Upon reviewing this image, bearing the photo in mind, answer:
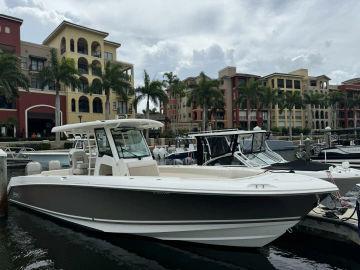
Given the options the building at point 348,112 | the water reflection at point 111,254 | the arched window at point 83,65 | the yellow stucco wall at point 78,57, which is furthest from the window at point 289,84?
the water reflection at point 111,254

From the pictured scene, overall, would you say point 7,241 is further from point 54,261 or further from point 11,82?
point 11,82

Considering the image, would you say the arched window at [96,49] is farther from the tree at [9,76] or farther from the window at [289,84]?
the window at [289,84]

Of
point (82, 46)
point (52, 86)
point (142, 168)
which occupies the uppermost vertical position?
point (82, 46)

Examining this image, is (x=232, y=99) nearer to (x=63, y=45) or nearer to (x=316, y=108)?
(x=316, y=108)

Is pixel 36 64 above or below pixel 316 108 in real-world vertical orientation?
above

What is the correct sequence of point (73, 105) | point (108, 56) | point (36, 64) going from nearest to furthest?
1. point (36, 64)
2. point (73, 105)
3. point (108, 56)

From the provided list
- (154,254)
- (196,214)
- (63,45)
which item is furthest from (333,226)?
(63,45)

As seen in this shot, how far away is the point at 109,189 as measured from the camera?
893cm

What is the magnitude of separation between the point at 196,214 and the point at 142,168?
2.48 metres

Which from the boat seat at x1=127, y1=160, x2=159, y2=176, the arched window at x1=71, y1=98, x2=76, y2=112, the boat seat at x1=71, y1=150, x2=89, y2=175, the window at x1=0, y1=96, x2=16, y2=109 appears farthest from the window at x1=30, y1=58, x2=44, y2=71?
the boat seat at x1=127, y1=160, x2=159, y2=176

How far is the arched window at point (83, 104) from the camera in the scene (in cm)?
5634

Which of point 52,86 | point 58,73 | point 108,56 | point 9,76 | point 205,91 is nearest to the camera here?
point 9,76

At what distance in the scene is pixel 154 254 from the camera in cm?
865

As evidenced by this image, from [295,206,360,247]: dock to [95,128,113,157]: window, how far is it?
5.43 meters
